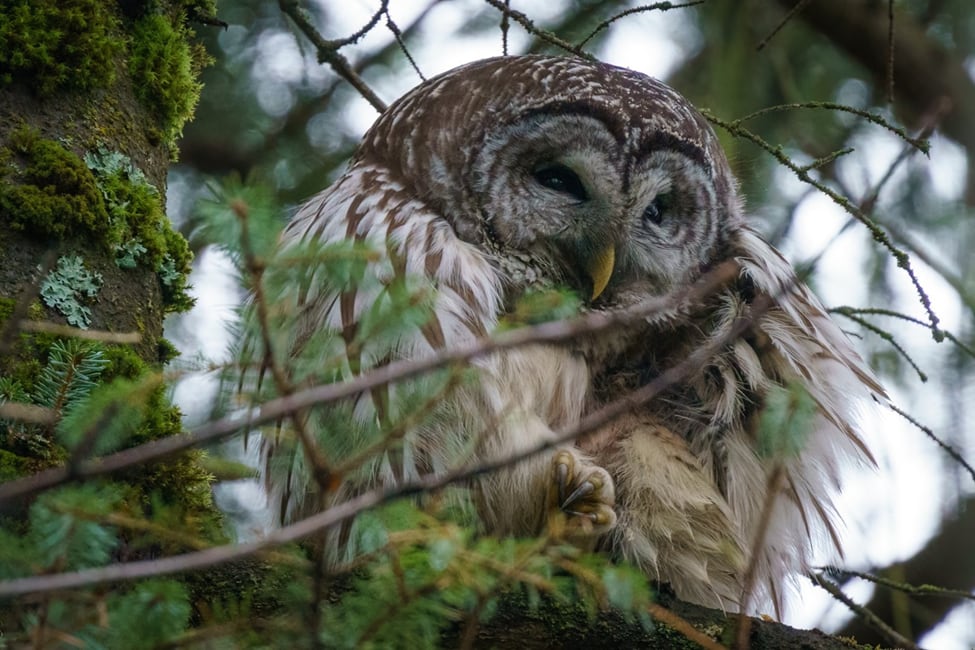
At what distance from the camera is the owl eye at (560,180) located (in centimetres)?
372

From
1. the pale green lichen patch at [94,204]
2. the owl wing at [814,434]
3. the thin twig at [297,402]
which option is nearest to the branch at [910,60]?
the owl wing at [814,434]

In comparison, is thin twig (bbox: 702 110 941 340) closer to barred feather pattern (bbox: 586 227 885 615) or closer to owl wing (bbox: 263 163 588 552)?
barred feather pattern (bbox: 586 227 885 615)

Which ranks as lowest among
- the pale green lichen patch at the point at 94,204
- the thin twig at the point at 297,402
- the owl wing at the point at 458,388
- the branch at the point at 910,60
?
the thin twig at the point at 297,402

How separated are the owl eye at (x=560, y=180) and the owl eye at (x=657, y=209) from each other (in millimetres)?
238

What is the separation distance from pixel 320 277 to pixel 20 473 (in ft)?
3.06

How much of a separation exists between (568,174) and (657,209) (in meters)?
0.34

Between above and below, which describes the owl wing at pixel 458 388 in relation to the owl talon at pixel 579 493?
above

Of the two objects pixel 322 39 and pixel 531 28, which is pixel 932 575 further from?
pixel 322 39

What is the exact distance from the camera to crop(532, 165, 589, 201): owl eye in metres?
3.72

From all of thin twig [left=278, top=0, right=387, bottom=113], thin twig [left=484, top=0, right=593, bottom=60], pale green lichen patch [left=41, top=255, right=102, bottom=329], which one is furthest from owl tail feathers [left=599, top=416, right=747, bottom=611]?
thin twig [left=278, top=0, right=387, bottom=113]

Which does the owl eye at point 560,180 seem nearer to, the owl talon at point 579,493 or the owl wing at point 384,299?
the owl wing at point 384,299

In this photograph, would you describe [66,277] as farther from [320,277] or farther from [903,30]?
[903,30]

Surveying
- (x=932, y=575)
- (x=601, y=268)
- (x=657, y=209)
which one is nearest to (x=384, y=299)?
(x=601, y=268)

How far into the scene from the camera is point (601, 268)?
3594 mm
